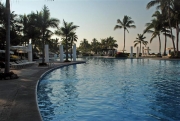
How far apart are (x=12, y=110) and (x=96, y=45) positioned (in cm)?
8430

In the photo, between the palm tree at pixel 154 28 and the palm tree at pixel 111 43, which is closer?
the palm tree at pixel 154 28

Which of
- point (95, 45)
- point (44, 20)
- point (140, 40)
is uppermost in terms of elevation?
point (140, 40)

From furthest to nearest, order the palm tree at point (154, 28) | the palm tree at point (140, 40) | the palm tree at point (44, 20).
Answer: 1. the palm tree at point (140, 40)
2. the palm tree at point (154, 28)
3. the palm tree at point (44, 20)

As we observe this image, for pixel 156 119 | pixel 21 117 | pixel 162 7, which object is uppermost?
pixel 162 7

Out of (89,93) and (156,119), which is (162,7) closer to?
(89,93)

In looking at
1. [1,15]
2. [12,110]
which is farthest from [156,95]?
[1,15]

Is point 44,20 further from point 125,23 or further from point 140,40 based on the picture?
point 140,40

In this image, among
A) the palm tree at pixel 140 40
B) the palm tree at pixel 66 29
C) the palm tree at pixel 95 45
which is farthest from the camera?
the palm tree at pixel 95 45

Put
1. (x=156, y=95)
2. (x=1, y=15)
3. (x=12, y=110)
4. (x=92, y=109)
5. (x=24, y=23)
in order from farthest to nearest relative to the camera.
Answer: (x=24, y=23)
(x=1, y=15)
(x=156, y=95)
(x=92, y=109)
(x=12, y=110)

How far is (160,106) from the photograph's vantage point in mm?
6867

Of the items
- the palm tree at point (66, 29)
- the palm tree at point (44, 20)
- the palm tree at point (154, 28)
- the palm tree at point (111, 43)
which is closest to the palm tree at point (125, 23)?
the palm tree at point (154, 28)

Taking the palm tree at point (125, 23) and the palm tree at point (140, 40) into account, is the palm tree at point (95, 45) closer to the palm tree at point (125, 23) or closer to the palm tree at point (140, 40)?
the palm tree at point (140, 40)

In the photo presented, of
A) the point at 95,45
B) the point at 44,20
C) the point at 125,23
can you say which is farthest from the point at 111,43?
the point at 44,20

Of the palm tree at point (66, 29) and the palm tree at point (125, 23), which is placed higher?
the palm tree at point (125, 23)
